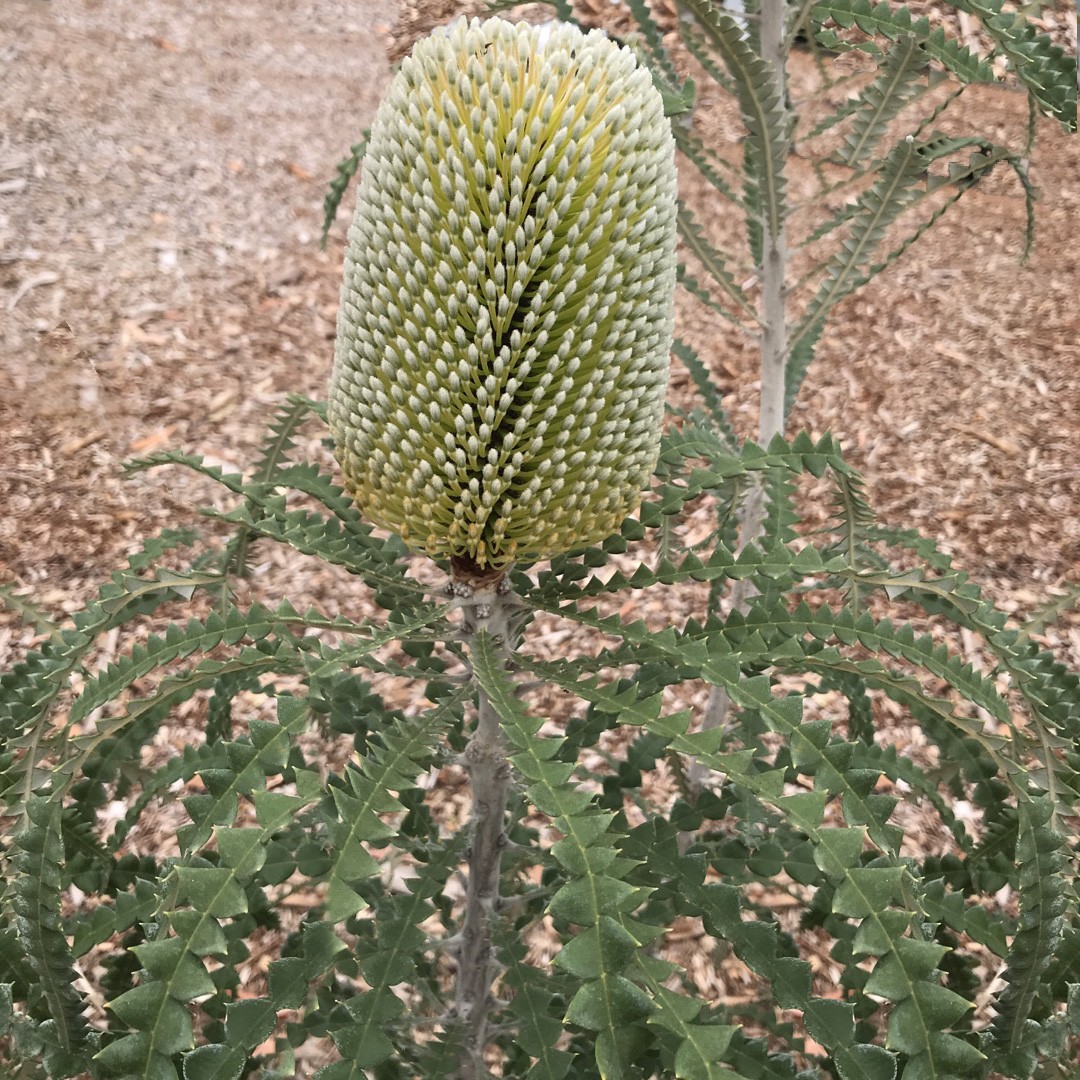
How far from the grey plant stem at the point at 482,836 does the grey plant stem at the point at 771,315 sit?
0.47 meters

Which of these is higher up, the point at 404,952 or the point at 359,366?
the point at 359,366

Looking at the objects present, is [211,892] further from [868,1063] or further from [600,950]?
[868,1063]

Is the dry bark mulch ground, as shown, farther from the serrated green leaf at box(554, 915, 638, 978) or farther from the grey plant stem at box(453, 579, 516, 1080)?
the serrated green leaf at box(554, 915, 638, 978)

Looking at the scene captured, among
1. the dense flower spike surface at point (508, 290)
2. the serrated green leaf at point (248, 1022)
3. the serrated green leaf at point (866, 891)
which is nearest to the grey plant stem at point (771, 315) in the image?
the dense flower spike surface at point (508, 290)

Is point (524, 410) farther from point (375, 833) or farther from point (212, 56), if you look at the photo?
point (212, 56)

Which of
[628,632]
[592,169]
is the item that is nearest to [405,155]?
[592,169]

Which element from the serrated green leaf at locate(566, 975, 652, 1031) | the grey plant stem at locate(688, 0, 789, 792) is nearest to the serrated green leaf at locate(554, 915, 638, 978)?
the serrated green leaf at locate(566, 975, 652, 1031)

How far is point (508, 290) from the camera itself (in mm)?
870

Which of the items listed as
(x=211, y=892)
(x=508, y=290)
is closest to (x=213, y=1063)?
(x=211, y=892)

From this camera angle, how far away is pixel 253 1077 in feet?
6.08

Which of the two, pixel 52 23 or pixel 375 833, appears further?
pixel 52 23

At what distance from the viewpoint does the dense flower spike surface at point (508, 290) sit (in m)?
0.83

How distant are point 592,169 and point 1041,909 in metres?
0.77

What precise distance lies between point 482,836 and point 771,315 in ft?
3.25
